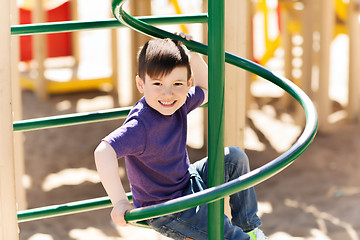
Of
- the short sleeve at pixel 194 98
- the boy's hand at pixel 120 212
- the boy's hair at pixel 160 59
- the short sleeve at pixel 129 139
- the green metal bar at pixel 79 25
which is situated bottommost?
the boy's hand at pixel 120 212

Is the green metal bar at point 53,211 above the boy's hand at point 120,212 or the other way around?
the other way around

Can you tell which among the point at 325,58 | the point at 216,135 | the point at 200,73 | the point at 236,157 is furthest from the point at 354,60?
the point at 216,135

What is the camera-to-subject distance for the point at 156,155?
6.95 ft

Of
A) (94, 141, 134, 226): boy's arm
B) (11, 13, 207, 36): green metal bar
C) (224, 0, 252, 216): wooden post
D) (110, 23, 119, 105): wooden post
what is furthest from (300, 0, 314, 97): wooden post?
(94, 141, 134, 226): boy's arm

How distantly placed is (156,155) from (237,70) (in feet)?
2.37

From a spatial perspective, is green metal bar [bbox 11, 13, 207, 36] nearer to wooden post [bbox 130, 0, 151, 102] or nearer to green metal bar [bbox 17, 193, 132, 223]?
green metal bar [bbox 17, 193, 132, 223]

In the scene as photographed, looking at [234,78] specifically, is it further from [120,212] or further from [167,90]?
[120,212]

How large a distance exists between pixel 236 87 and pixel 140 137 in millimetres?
750

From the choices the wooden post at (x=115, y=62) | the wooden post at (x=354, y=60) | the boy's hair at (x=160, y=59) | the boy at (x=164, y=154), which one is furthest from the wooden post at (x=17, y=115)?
the wooden post at (x=354, y=60)

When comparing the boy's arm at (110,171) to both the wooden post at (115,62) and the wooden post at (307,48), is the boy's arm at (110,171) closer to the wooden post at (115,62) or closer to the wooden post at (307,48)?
the wooden post at (307,48)

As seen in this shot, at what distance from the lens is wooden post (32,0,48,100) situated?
6.82 meters

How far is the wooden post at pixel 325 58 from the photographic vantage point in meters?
5.88

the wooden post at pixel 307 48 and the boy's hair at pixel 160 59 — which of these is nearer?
the boy's hair at pixel 160 59

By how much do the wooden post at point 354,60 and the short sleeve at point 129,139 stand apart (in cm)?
461
